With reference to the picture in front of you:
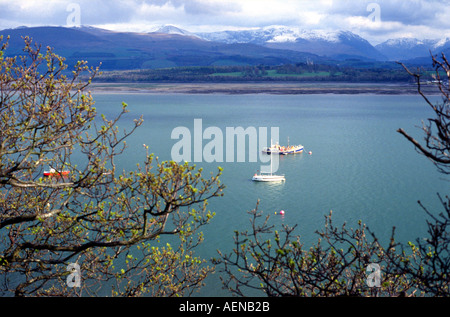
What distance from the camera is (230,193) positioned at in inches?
1222

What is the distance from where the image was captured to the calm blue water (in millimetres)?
25703

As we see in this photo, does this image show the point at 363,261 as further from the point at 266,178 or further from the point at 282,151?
the point at 282,151

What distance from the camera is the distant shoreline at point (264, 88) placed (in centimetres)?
11562

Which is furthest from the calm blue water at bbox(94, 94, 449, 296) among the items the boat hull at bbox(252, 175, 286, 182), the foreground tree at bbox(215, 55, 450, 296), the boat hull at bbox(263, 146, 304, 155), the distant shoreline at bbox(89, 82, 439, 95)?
the distant shoreline at bbox(89, 82, 439, 95)

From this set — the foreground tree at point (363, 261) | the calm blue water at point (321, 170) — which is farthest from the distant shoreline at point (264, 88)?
the foreground tree at point (363, 261)

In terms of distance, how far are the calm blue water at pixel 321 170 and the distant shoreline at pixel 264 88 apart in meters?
32.3

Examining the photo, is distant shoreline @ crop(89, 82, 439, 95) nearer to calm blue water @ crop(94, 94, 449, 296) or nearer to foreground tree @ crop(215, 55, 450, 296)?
calm blue water @ crop(94, 94, 449, 296)

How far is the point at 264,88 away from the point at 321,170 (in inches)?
3515

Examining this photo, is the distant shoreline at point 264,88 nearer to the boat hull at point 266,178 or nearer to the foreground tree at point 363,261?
the boat hull at point 266,178

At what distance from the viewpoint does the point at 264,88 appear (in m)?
126

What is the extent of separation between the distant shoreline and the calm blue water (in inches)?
1270

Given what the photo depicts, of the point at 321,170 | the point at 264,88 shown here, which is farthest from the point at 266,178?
the point at 264,88

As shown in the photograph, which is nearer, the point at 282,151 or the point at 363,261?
the point at 363,261

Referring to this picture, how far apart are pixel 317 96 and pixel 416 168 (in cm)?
7322
